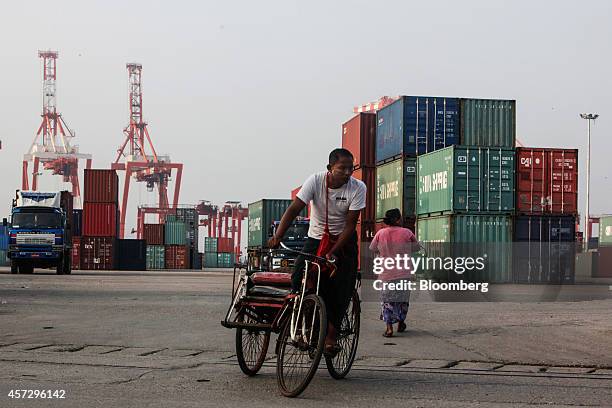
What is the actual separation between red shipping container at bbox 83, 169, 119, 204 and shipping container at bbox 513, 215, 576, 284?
101 ft

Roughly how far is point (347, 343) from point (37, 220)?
3021cm

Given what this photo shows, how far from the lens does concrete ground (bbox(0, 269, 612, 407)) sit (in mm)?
6477

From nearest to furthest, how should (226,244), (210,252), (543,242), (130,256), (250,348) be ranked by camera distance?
(250,348)
(543,242)
(130,256)
(210,252)
(226,244)

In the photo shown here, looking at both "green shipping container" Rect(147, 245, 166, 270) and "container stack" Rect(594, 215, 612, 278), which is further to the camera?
"green shipping container" Rect(147, 245, 166, 270)

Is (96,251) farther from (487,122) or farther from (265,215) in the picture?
(487,122)

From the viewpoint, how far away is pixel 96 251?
58219mm

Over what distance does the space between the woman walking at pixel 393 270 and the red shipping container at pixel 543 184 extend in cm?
2251

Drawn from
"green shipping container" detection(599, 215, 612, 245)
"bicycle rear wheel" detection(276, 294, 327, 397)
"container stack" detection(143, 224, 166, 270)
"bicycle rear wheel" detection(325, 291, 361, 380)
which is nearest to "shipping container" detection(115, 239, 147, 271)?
"container stack" detection(143, 224, 166, 270)

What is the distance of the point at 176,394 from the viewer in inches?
253

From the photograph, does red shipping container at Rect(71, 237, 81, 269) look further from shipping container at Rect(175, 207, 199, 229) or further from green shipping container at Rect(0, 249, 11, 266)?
shipping container at Rect(175, 207, 199, 229)

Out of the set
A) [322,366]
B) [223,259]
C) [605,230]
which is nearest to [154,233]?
[223,259]

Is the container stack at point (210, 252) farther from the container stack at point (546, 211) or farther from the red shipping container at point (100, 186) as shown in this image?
the container stack at point (546, 211)

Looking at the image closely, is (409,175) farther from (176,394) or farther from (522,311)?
(176,394)

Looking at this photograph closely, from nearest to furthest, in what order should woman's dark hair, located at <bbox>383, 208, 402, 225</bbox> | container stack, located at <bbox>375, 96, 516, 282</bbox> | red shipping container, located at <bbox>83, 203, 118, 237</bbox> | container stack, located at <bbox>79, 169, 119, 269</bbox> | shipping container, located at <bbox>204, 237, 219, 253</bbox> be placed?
woman's dark hair, located at <bbox>383, 208, 402, 225</bbox>, container stack, located at <bbox>375, 96, 516, 282</bbox>, container stack, located at <bbox>79, 169, 119, 269</bbox>, red shipping container, located at <bbox>83, 203, 118, 237</bbox>, shipping container, located at <bbox>204, 237, 219, 253</bbox>
